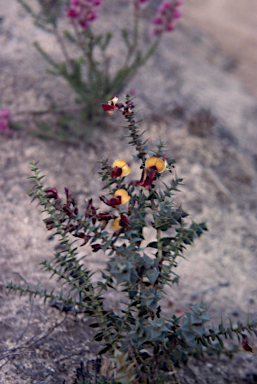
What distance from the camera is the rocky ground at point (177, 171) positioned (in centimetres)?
145

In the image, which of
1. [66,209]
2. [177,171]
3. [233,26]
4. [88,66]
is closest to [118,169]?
[66,209]

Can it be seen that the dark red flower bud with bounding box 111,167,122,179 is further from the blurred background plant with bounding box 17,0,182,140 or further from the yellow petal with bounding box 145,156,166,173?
the blurred background plant with bounding box 17,0,182,140

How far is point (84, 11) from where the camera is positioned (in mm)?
2566

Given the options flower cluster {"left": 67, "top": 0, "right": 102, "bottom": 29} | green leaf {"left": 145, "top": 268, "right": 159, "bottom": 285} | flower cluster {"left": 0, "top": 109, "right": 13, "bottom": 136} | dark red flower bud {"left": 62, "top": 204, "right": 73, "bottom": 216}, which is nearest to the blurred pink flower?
flower cluster {"left": 0, "top": 109, "right": 13, "bottom": 136}

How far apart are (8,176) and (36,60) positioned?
1.50 m

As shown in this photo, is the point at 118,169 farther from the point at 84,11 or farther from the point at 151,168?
the point at 84,11

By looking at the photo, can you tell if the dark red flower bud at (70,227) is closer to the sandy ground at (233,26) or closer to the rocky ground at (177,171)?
the rocky ground at (177,171)

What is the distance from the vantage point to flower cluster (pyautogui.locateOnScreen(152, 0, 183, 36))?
2.89 meters

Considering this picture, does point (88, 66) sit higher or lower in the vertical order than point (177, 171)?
higher

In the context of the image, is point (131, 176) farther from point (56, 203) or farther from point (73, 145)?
point (56, 203)

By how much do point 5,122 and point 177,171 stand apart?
1.52 meters

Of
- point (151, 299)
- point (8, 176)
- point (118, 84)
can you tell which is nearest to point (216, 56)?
point (118, 84)

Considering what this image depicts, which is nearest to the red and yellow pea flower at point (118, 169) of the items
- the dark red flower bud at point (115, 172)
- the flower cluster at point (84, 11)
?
the dark red flower bud at point (115, 172)

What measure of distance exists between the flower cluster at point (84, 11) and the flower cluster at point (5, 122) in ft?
3.17
